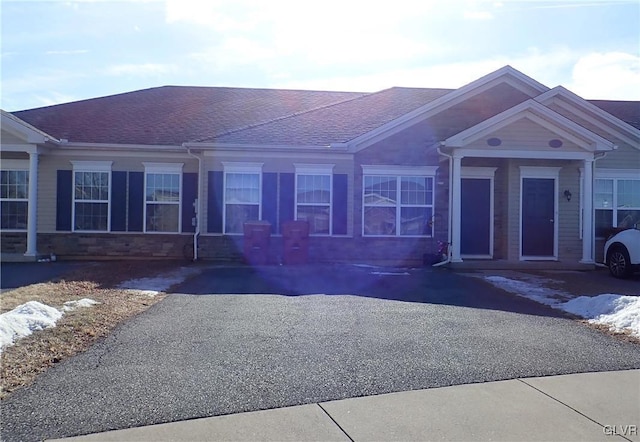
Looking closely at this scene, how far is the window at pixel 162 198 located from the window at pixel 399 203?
18.3 ft

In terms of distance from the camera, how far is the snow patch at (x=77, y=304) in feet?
26.4

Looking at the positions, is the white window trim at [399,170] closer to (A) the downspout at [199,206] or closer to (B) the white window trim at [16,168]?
(A) the downspout at [199,206]

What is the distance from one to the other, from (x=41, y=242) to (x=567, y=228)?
15.3m

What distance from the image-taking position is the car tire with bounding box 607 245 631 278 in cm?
1282

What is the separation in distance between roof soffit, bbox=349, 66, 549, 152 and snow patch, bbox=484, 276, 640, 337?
20.4 ft

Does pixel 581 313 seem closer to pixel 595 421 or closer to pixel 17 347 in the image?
pixel 595 421

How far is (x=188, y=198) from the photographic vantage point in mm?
16172

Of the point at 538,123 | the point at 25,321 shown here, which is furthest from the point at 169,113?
the point at 25,321

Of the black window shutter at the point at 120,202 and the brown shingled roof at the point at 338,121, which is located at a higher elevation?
the brown shingled roof at the point at 338,121

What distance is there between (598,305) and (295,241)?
829cm

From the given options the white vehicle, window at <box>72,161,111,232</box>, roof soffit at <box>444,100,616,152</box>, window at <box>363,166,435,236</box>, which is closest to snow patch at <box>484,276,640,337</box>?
the white vehicle

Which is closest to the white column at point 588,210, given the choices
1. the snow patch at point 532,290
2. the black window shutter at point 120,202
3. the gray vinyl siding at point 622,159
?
the gray vinyl siding at point 622,159

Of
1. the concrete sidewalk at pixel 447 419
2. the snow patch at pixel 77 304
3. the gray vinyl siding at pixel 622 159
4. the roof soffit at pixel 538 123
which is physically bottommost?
the concrete sidewalk at pixel 447 419

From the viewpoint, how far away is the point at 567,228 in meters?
15.9
